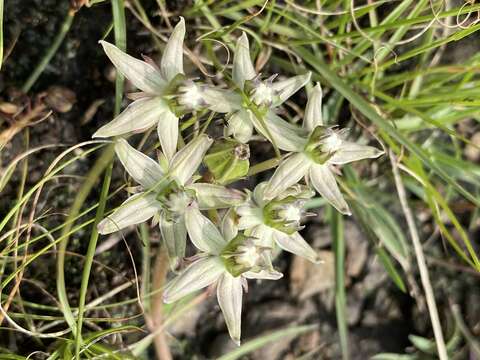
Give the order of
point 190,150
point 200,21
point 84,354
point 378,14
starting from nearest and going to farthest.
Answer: point 190,150, point 84,354, point 200,21, point 378,14

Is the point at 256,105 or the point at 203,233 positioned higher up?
the point at 256,105

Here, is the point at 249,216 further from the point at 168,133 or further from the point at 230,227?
the point at 168,133

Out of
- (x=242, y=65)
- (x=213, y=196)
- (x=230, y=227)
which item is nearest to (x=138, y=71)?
(x=242, y=65)

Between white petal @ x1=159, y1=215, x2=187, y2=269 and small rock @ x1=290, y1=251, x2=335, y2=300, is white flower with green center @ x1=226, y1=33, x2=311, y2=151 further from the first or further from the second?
small rock @ x1=290, y1=251, x2=335, y2=300

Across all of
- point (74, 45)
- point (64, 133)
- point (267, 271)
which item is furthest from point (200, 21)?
point (267, 271)

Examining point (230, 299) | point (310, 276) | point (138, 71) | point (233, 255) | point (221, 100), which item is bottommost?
point (310, 276)

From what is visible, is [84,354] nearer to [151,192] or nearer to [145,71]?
[151,192]

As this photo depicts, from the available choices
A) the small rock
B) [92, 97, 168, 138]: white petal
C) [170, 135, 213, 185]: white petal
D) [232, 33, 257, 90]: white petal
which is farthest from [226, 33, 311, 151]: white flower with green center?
the small rock

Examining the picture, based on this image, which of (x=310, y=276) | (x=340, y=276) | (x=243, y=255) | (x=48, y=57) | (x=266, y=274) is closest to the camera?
(x=243, y=255)
